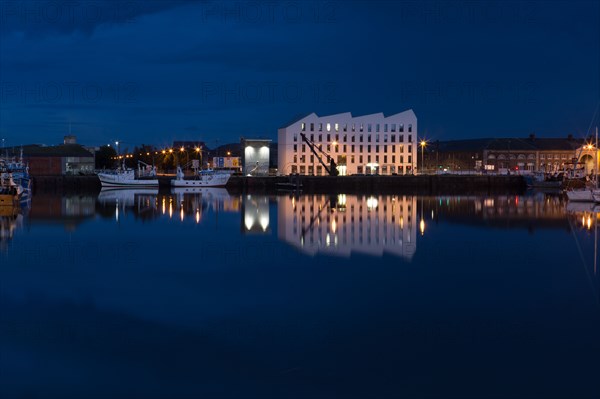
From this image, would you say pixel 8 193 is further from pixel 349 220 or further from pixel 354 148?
pixel 354 148

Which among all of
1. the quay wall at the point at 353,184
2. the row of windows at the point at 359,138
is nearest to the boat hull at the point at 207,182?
the quay wall at the point at 353,184

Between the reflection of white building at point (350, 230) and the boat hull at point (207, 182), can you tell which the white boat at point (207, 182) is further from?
the reflection of white building at point (350, 230)

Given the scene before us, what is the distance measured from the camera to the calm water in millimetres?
8000

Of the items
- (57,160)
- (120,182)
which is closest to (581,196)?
(120,182)

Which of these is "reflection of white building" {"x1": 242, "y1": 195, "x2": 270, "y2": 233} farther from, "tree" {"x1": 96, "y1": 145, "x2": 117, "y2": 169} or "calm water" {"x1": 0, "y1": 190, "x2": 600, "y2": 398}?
"tree" {"x1": 96, "y1": 145, "x2": 117, "y2": 169}

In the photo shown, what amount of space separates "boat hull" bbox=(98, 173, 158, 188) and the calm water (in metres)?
51.3

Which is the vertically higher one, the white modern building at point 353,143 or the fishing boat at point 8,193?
the white modern building at point 353,143

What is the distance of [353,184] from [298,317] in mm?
57350

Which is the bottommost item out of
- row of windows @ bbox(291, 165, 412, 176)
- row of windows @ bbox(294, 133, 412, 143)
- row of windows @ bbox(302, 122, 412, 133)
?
row of windows @ bbox(291, 165, 412, 176)

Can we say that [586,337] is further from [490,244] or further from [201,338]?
[490,244]

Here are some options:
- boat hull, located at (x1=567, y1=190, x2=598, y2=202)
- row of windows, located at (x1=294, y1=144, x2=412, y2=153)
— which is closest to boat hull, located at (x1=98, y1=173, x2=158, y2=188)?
row of windows, located at (x1=294, y1=144, x2=412, y2=153)

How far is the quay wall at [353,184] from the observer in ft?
219

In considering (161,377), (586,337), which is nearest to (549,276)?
(586,337)

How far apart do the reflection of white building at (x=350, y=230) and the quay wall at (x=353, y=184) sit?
3055 cm
